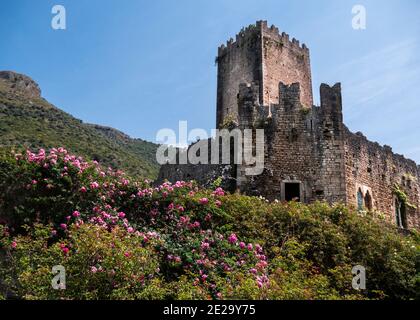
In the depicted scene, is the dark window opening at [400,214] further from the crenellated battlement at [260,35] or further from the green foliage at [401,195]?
the crenellated battlement at [260,35]

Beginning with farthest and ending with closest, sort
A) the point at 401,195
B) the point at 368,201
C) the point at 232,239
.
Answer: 1. the point at 401,195
2. the point at 368,201
3. the point at 232,239

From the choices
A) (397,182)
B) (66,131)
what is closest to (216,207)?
(397,182)

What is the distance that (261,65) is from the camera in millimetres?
23719

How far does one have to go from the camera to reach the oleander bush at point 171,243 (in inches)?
335

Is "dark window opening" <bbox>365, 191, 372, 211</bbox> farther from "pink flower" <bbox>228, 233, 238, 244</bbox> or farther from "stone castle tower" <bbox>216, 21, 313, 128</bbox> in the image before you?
"pink flower" <bbox>228, 233, 238, 244</bbox>

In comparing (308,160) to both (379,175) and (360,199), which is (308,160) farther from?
(379,175)

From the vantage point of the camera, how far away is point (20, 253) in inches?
368

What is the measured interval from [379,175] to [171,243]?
12.1 metres

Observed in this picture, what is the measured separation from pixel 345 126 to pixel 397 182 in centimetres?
531

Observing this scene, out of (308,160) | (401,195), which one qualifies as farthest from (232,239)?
(401,195)

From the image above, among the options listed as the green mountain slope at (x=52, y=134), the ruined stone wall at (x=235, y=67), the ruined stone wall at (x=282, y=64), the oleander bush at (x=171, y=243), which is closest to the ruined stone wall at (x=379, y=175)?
the oleander bush at (x=171, y=243)

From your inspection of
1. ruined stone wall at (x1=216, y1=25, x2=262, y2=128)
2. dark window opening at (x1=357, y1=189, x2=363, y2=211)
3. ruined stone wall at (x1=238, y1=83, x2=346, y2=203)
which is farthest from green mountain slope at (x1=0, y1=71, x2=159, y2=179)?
dark window opening at (x1=357, y1=189, x2=363, y2=211)

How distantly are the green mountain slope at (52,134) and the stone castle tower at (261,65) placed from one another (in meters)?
13.3
